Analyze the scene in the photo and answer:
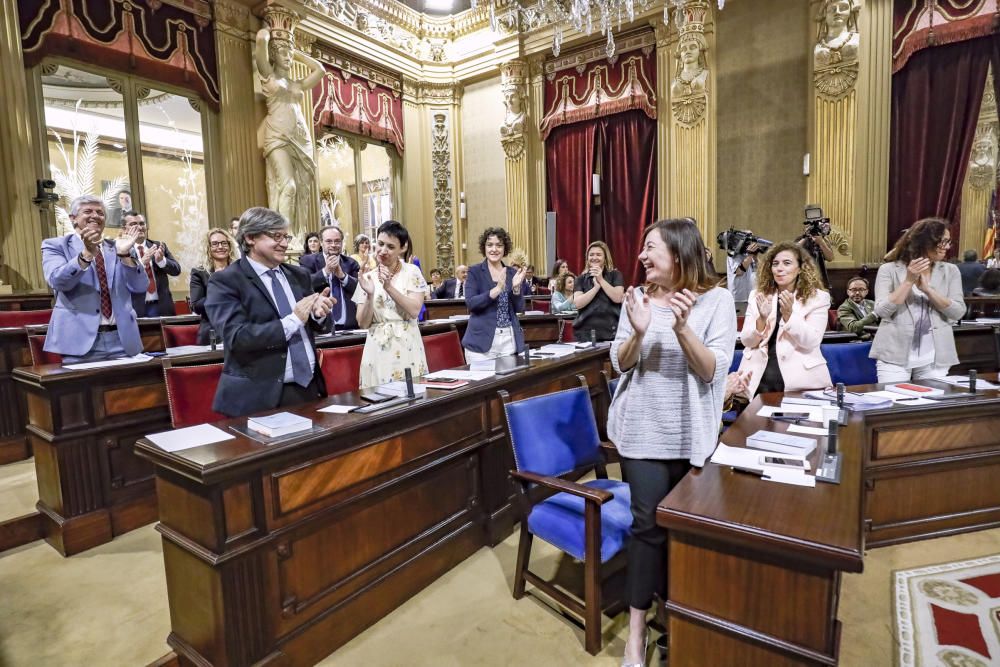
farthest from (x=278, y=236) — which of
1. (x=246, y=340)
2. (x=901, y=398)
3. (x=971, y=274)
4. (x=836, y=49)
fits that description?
(x=971, y=274)

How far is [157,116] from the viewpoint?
6.00m

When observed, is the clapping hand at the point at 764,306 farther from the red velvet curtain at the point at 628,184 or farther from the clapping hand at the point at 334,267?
the red velvet curtain at the point at 628,184

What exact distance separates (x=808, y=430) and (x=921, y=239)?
5.12 ft

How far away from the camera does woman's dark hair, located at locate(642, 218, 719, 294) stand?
159cm

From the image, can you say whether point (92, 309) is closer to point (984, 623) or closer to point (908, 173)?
point (984, 623)

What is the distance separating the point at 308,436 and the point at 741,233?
15.4 feet

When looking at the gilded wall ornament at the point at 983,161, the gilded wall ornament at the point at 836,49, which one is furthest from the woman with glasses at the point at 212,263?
the gilded wall ornament at the point at 983,161

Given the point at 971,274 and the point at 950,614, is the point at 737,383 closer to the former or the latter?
the point at 950,614

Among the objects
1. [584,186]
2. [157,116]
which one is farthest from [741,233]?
[157,116]

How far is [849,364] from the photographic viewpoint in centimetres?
310

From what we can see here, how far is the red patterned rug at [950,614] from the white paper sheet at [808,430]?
2.44 feet

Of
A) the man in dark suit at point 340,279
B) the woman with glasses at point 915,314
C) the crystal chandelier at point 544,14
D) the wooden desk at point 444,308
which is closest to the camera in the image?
the woman with glasses at point 915,314

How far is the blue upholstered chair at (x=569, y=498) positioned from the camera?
1.78m

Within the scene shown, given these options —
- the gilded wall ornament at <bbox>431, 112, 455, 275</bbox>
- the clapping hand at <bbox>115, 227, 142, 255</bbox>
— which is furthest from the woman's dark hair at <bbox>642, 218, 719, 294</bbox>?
the gilded wall ornament at <bbox>431, 112, 455, 275</bbox>
